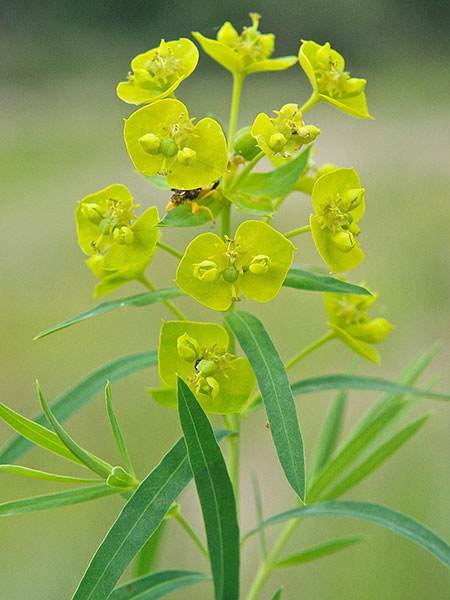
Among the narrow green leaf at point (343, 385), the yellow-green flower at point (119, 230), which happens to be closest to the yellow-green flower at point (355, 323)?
the narrow green leaf at point (343, 385)

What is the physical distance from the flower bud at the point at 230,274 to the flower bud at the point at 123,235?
0.41ft

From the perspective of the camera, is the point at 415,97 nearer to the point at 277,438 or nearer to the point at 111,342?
the point at 111,342

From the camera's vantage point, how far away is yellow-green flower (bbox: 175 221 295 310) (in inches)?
26.9

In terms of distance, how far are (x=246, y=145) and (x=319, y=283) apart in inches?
7.4

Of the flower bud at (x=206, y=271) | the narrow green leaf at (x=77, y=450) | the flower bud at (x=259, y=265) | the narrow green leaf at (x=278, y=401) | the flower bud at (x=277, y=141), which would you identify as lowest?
the narrow green leaf at (x=77, y=450)

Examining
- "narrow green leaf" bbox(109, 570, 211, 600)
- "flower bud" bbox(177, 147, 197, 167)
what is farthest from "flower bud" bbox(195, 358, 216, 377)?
"narrow green leaf" bbox(109, 570, 211, 600)

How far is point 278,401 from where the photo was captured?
2.13 ft

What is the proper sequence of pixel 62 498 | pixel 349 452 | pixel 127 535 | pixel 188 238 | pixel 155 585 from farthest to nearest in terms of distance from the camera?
pixel 188 238 → pixel 349 452 → pixel 155 585 → pixel 62 498 → pixel 127 535

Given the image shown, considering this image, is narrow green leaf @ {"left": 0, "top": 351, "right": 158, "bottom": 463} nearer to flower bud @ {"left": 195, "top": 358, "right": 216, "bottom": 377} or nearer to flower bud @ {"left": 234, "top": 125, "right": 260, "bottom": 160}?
flower bud @ {"left": 195, "top": 358, "right": 216, "bottom": 377}

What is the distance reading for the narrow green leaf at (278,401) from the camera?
0.62 metres

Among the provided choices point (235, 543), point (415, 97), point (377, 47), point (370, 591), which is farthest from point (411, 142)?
point (235, 543)

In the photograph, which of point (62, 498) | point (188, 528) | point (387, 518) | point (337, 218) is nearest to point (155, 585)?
point (188, 528)

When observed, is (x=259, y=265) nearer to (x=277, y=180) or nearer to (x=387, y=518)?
(x=277, y=180)

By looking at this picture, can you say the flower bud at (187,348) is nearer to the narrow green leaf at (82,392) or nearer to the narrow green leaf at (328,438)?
the narrow green leaf at (82,392)
